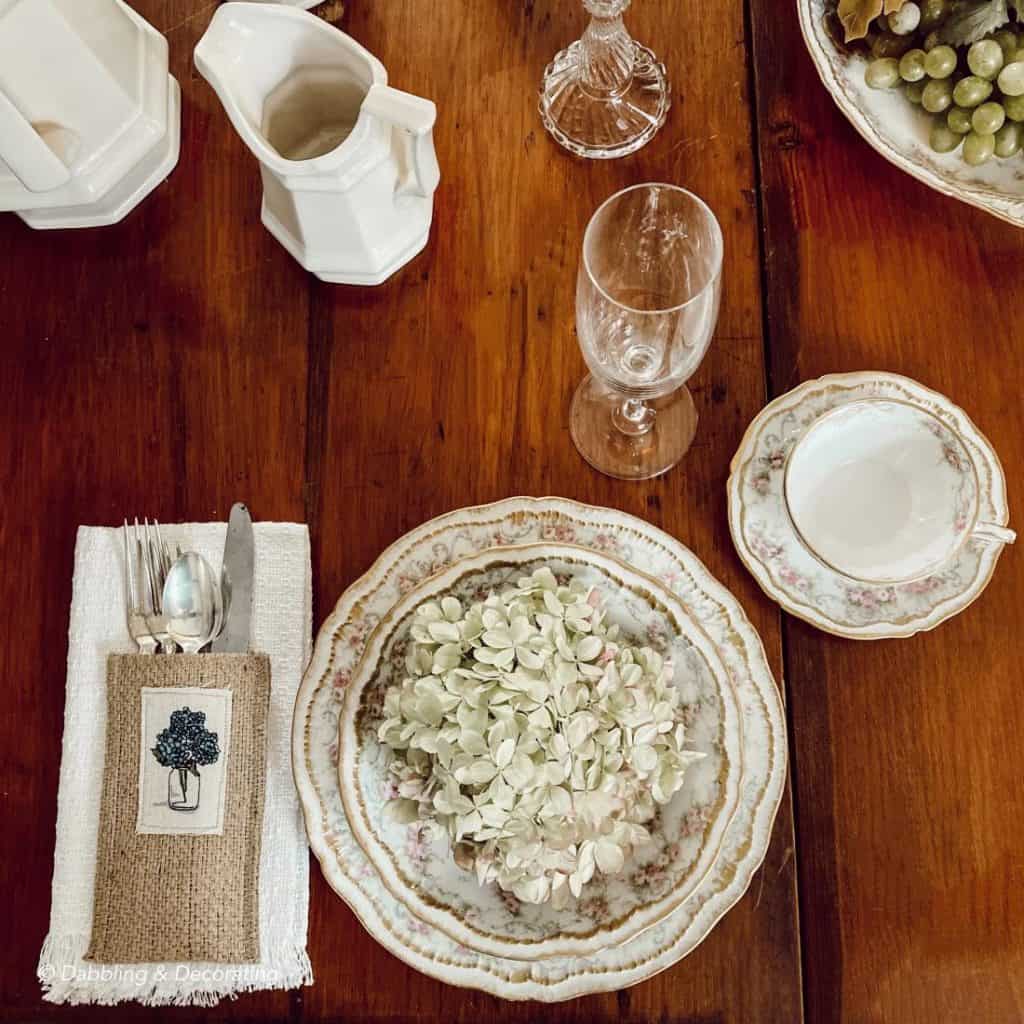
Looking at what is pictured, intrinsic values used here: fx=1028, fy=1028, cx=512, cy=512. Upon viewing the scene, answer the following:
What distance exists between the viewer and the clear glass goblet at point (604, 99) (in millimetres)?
761

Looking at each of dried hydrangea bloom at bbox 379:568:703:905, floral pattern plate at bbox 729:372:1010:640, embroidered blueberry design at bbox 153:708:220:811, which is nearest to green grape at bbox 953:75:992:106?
floral pattern plate at bbox 729:372:1010:640

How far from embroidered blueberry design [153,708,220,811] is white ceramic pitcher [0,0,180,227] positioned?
14.5 inches

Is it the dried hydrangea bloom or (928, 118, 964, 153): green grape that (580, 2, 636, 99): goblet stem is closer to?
(928, 118, 964, 153): green grape

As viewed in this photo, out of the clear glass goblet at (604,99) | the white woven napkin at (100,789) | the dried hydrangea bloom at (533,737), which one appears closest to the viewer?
the dried hydrangea bloom at (533,737)

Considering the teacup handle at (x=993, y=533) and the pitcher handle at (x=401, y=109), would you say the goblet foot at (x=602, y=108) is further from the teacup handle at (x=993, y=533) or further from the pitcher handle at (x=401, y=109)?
the teacup handle at (x=993, y=533)

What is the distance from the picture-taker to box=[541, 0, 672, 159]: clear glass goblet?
76 cm

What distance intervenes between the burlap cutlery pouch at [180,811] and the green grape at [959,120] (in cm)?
59

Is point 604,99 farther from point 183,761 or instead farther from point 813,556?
point 183,761

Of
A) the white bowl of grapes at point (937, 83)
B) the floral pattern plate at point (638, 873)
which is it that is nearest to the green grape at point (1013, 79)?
the white bowl of grapes at point (937, 83)

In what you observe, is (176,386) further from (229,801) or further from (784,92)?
(784,92)

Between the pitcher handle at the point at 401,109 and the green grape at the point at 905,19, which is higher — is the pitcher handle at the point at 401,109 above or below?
below

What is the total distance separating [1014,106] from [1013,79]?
0.02 m

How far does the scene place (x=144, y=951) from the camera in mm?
629

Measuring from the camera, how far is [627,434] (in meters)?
0.72
